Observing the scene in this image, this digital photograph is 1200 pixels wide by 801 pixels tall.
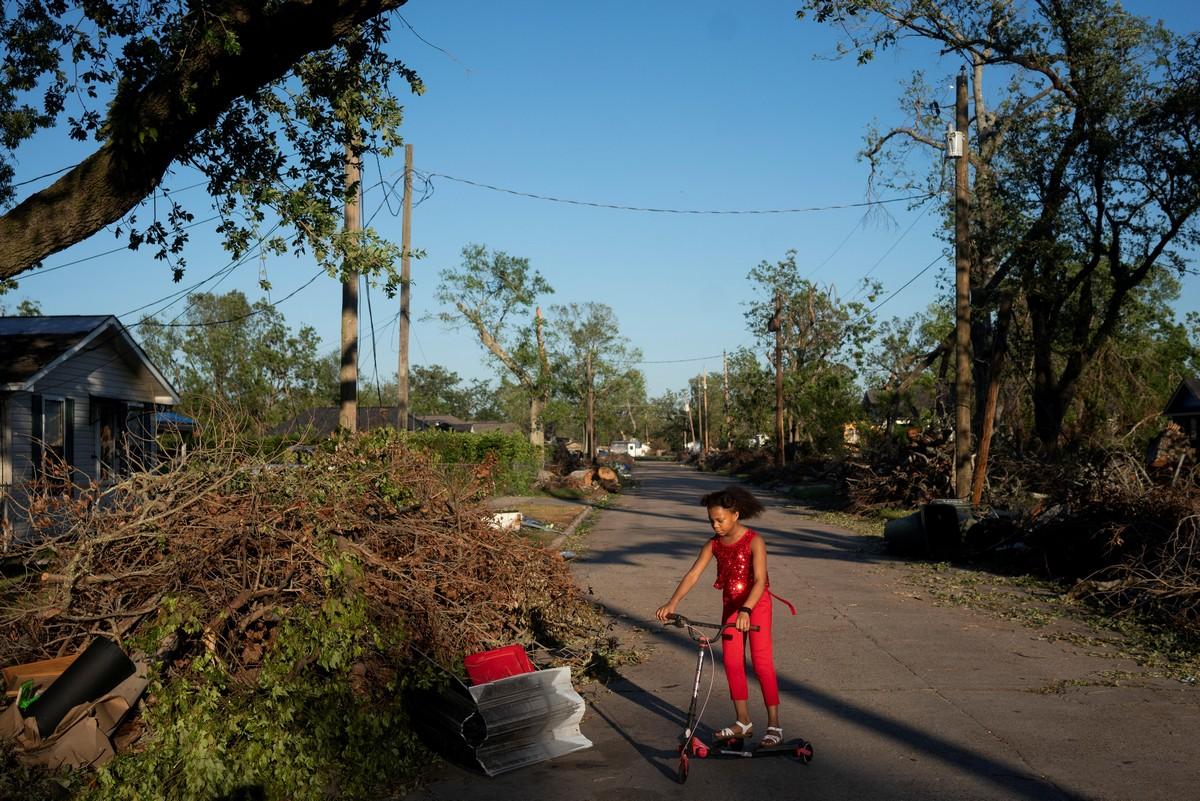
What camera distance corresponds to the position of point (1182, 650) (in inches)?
357

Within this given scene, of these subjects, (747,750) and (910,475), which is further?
(910,475)

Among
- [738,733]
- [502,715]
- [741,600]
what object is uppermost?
[741,600]

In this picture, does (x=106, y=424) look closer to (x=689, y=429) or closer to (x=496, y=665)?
(x=496, y=665)

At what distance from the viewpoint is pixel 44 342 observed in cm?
2048

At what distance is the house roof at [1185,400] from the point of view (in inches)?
1746

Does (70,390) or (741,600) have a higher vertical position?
(70,390)

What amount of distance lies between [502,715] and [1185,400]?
47470mm

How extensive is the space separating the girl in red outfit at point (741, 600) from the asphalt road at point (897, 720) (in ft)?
1.01

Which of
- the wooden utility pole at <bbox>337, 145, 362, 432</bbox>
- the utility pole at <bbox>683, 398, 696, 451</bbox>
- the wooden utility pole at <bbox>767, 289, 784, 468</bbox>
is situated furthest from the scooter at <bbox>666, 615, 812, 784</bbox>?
the utility pole at <bbox>683, 398, 696, 451</bbox>

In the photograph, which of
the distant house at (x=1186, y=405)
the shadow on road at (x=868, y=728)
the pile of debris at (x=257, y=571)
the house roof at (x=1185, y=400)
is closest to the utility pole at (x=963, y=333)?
the shadow on road at (x=868, y=728)

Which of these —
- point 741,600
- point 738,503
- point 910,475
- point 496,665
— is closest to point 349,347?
point 496,665

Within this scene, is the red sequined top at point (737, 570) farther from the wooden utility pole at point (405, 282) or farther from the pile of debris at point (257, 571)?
the wooden utility pole at point (405, 282)

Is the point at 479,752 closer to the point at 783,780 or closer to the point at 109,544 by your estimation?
the point at 783,780

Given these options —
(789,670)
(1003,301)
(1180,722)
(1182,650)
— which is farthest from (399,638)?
(1003,301)
